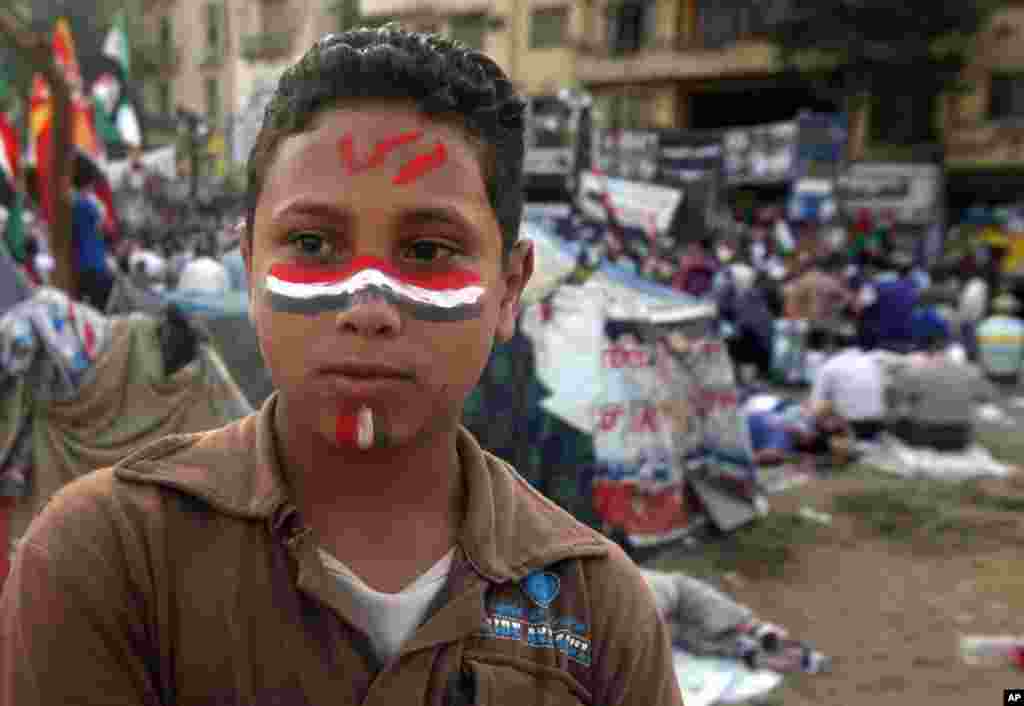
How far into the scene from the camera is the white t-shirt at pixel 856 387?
814 centimetres

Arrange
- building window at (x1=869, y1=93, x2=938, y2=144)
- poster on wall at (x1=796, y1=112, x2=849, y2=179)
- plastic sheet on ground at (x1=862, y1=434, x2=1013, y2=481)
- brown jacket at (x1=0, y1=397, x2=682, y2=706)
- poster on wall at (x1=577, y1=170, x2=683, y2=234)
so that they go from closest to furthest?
brown jacket at (x1=0, y1=397, x2=682, y2=706) < poster on wall at (x1=577, y1=170, x2=683, y2=234) < plastic sheet on ground at (x1=862, y1=434, x2=1013, y2=481) < poster on wall at (x1=796, y1=112, x2=849, y2=179) < building window at (x1=869, y1=93, x2=938, y2=144)

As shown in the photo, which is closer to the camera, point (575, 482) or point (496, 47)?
point (575, 482)

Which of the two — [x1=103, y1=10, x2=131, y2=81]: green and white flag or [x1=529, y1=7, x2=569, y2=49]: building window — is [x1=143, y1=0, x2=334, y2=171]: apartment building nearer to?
[x1=529, y1=7, x2=569, y2=49]: building window

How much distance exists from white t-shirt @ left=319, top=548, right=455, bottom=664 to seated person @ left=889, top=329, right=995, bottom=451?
754 centimetres

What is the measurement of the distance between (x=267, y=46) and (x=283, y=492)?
123 feet

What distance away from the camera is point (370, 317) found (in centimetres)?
110

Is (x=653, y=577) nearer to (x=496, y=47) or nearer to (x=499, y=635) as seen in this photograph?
(x=499, y=635)

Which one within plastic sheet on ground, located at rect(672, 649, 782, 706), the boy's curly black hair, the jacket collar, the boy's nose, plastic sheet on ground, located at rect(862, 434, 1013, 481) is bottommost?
plastic sheet on ground, located at rect(862, 434, 1013, 481)

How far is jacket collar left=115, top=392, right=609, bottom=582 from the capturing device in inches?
46.1

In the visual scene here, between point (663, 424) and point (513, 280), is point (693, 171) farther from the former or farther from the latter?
point (513, 280)

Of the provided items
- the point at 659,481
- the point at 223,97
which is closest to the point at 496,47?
the point at 223,97

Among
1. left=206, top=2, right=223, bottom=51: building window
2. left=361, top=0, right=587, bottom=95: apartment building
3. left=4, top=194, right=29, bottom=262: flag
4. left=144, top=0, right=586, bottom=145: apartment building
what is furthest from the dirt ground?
left=206, top=2, right=223, bottom=51: building window

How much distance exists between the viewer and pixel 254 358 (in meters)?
4.80

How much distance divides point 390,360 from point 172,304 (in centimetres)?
374
